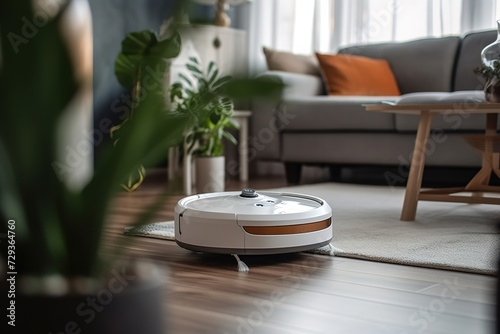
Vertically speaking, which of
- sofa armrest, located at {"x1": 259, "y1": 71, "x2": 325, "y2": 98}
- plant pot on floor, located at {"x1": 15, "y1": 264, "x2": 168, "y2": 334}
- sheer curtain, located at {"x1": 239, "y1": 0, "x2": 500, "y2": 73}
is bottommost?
sofa armrest, located at {"x1": 259, "y1": 71, "x2": 325, "y2": 98}

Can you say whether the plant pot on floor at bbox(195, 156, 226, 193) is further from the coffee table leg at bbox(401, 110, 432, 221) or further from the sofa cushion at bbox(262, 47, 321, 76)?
the coffee table leg at bbox(401, 110, 432, 221)

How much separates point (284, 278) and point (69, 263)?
883 millimetres

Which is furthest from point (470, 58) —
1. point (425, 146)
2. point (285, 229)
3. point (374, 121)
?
point (285, 229)

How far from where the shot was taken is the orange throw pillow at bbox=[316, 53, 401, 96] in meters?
3.71

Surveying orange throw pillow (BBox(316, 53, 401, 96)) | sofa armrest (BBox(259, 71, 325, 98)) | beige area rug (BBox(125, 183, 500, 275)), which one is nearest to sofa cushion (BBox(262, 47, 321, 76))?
sofa armrest (BBox(259, 71, 325, 98))

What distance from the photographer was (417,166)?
209cm

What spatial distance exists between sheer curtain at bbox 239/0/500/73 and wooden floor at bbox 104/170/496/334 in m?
2.44

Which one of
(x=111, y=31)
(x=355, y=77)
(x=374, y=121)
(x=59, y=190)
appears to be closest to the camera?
(x=59, y=190)

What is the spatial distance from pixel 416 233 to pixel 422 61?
219 cm

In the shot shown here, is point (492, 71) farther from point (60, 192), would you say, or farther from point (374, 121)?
point (60, 192)

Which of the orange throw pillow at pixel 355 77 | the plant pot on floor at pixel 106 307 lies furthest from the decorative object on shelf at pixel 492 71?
the plant pot on floor at pixel 106 307

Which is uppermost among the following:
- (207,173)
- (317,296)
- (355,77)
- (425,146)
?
(355,77)

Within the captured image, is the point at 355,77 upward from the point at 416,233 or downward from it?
upward

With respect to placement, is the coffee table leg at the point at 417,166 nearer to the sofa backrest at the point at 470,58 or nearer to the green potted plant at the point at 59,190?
the sofa backrest at the point at 470,58
